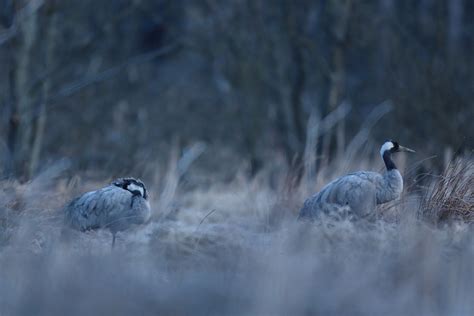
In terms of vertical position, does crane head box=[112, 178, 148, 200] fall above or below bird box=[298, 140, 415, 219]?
above

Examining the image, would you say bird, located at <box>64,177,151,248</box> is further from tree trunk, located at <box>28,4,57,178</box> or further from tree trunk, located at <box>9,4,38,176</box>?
tree trunk, located at <box>28,4,57,178</box>

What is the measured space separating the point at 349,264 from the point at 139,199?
202cm

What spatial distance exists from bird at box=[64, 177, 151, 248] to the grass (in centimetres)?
11

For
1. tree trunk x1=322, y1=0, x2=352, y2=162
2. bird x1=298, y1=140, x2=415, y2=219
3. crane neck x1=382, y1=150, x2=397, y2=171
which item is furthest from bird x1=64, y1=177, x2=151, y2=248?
tree trunk x1=322, y1=0, x2=352, y2=162

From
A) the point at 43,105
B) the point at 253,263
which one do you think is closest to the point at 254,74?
the point at 43,105

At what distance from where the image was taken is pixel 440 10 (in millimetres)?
11453

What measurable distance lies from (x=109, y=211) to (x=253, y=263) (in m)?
1.67

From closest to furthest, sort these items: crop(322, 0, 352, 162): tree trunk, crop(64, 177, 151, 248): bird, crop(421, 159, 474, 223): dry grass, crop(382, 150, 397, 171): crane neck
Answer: crop(64, 177, 151, 248): bird < crop(421, 159, 474, 223): dry grass < crop(382, 150, 397, 171): crane neck < crop(322, 0, 352, 162): tree trunk

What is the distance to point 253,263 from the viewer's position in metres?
5.46

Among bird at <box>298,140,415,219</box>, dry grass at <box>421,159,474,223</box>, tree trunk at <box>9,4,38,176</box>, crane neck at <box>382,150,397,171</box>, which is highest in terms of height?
tree trunk at <box>9,4,38,176</box>

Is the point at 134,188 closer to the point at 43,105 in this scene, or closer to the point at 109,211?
→ the point at 109,211

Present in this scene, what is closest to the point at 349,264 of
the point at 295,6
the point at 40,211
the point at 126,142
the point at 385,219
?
the point at 385,219

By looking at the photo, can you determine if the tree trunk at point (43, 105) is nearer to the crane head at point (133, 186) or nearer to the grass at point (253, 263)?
the grass at point (253, 263)

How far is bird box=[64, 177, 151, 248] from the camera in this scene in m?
6.78
